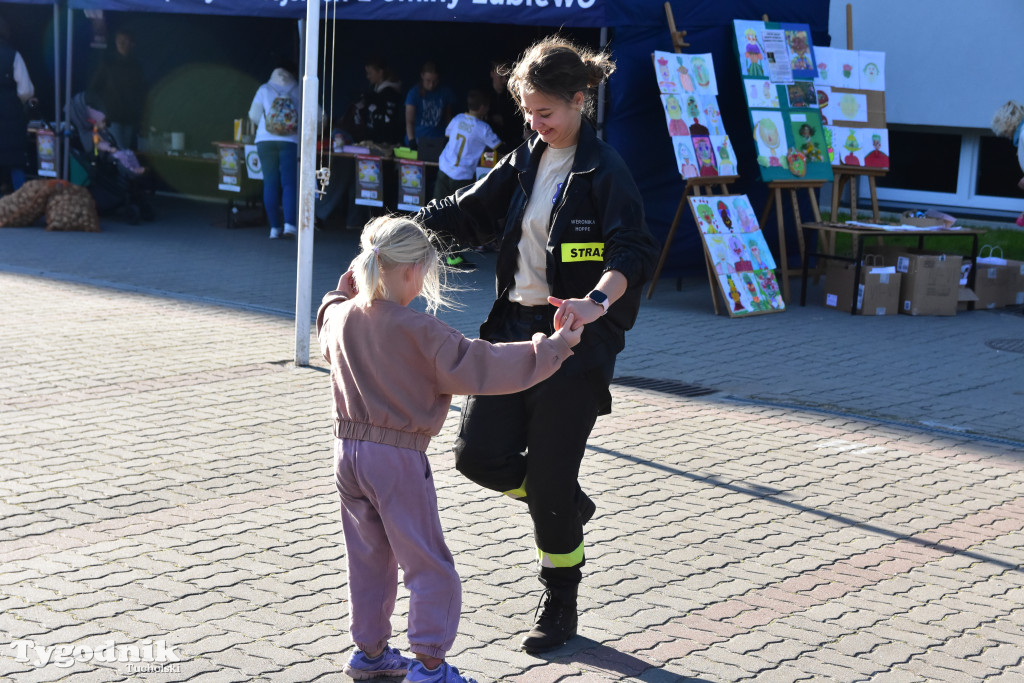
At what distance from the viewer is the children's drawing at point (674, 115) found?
1051 centimetres

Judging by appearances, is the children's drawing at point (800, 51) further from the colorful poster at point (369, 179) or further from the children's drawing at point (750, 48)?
the colorful poster at point (369, 179)

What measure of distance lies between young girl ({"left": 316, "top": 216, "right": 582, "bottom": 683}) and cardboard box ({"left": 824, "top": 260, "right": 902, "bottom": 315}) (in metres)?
8.12

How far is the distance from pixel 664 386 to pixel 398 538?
4.82m

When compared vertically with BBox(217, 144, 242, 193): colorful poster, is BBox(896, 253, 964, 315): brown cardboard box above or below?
below

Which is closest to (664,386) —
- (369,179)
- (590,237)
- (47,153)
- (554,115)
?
(590,237)

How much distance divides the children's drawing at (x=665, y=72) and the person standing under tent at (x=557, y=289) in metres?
6.85

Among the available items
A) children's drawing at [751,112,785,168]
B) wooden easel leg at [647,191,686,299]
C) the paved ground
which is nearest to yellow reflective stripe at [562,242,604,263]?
the paved ground

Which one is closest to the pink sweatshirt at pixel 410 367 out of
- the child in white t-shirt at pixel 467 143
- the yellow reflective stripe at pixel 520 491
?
the yellow reflective stripe at pixel 520 491

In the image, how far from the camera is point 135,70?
16172 mm

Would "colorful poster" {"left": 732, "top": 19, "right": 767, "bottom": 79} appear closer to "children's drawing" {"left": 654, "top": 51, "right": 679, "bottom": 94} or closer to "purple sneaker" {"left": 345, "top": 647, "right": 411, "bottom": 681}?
"children's drawing" {"left": 654, "top": 51, "right": 679, "bottom": 94}

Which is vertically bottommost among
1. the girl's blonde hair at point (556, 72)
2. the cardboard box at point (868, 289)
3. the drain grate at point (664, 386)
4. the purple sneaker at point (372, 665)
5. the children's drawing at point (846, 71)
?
the purple sneaker at point (372, 665)

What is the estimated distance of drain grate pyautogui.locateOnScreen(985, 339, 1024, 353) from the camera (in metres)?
9.63

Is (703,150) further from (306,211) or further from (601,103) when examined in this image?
(306,211)

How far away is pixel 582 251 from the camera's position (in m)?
3.75
